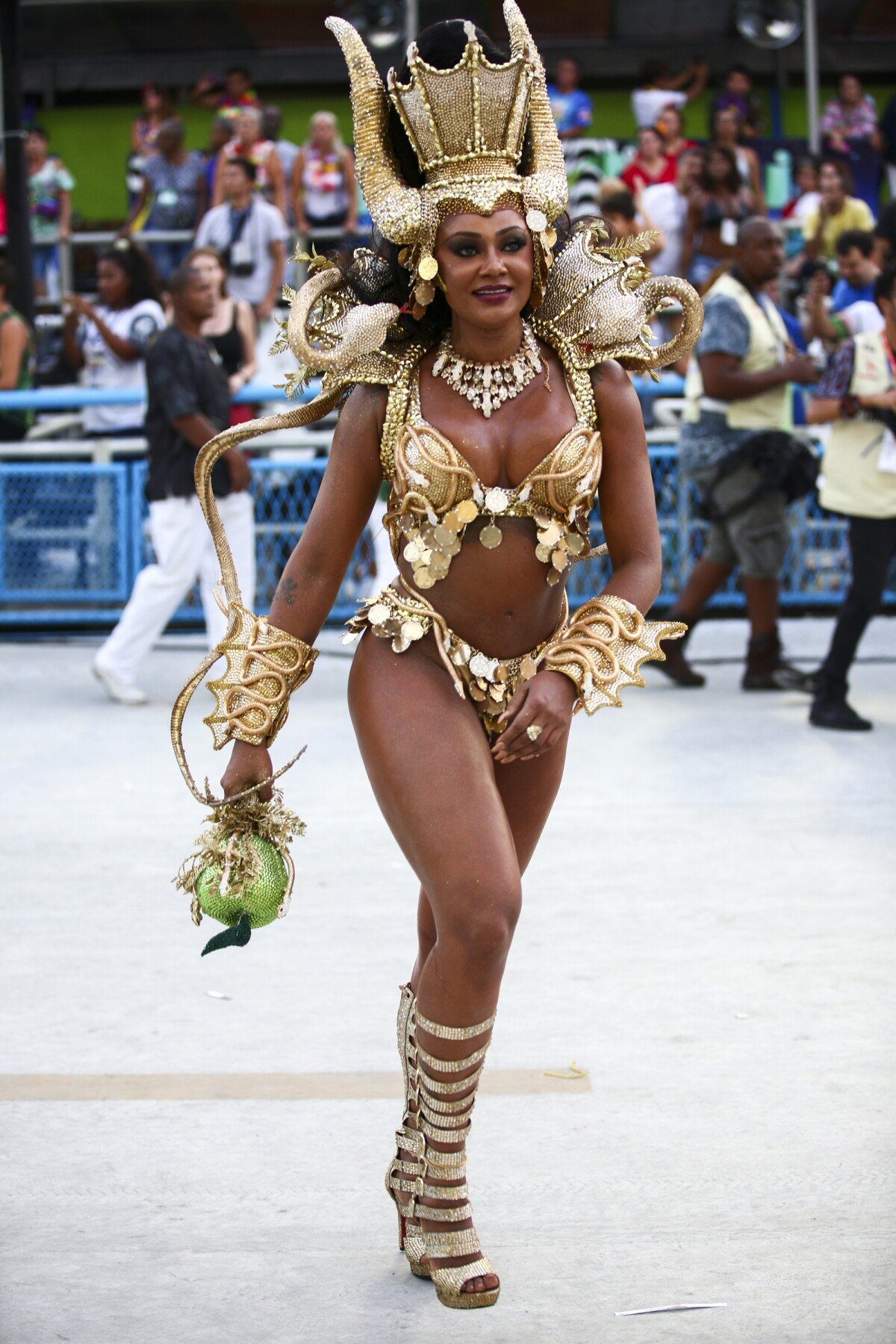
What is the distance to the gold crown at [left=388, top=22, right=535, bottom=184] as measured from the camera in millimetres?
3104

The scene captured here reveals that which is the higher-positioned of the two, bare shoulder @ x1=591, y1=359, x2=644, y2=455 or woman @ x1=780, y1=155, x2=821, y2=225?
woman @ x1=780, y1=155, x2=821, y2=225

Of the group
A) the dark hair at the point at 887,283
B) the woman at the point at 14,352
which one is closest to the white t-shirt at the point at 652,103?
the woman at the point at 14,352

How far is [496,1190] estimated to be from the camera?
348 cm

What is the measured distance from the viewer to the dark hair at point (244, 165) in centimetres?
1138

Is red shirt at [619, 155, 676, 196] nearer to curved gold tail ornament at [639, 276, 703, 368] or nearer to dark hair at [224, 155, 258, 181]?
dark hair at [224, 155, 258, 181]

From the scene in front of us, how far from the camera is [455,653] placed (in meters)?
3.15

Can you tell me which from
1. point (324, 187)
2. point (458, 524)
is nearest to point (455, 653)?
point (458, 524)

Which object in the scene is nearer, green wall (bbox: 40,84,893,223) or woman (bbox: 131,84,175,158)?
woman (bbox: 131,84,175,158)

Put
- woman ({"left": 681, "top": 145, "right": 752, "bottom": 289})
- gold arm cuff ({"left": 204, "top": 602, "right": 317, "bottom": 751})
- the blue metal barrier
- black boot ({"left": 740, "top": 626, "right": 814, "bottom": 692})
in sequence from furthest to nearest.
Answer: woman ({"left": 681, "top": 145, "right": 752, "bottom": 289}) → the blue metal barrier → black boot ({"left": 740, "top": 626, "right": 814, "bottom": 692}) → gold arm cuff ({"left": 204, "top": 602, "right": 317, "bottom": 751})

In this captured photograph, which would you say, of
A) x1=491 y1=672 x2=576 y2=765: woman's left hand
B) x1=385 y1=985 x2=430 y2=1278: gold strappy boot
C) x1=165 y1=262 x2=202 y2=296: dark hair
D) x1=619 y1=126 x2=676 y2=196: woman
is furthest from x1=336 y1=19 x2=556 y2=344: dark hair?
x1=619 y1=126 x2=676 y2=196: woman

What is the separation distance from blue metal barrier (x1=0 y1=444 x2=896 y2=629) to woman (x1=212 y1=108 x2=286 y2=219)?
3.71m

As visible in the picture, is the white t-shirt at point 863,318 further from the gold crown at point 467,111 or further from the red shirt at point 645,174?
the gold crown at point 467,111

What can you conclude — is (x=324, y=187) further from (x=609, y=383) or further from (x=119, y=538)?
(x=609, y=383)

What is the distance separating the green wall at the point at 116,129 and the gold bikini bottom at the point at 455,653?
43.9 feet
